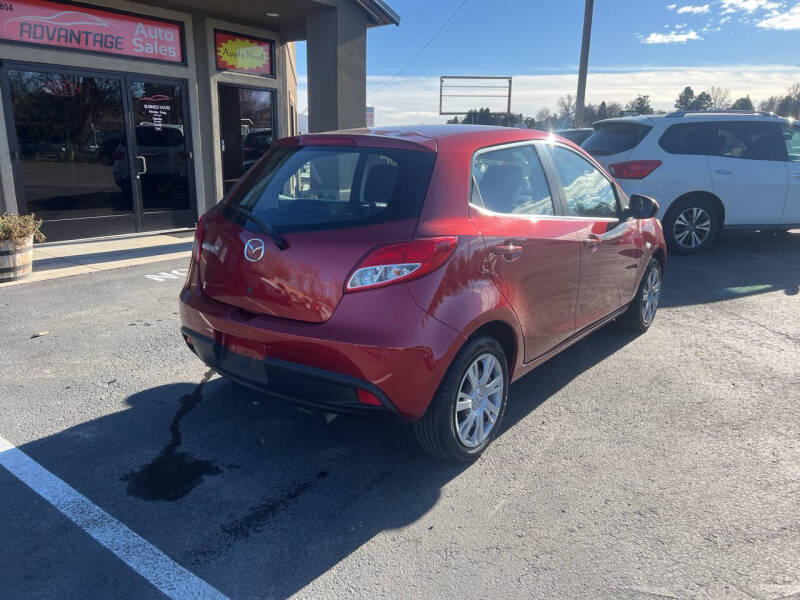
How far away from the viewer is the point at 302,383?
287cm

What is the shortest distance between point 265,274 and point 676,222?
24.4 feet

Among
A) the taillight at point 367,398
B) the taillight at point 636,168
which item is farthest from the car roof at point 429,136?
the taillight at point 636,168

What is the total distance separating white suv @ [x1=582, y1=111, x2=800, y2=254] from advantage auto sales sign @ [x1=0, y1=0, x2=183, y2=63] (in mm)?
6887

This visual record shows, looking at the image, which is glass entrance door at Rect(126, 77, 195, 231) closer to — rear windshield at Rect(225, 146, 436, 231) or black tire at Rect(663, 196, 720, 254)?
rear windshield at Rect(225, 146, 436, 231)

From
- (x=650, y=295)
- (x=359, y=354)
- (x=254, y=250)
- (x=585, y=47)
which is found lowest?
(x=650, y=295)

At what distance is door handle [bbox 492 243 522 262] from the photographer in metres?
3.21

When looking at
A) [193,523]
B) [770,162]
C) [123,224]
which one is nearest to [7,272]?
[123,224]

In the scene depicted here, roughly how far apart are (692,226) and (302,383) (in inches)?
303

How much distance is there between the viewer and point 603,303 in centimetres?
451

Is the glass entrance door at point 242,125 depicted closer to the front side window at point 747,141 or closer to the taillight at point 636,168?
the taillight at point 636,168

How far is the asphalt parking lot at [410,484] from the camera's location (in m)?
2.46

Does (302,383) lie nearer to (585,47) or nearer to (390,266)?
(390,266)

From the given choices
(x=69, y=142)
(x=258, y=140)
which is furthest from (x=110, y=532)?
(x=258, y=140)

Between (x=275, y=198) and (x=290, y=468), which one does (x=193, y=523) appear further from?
(x=275, y=198)
